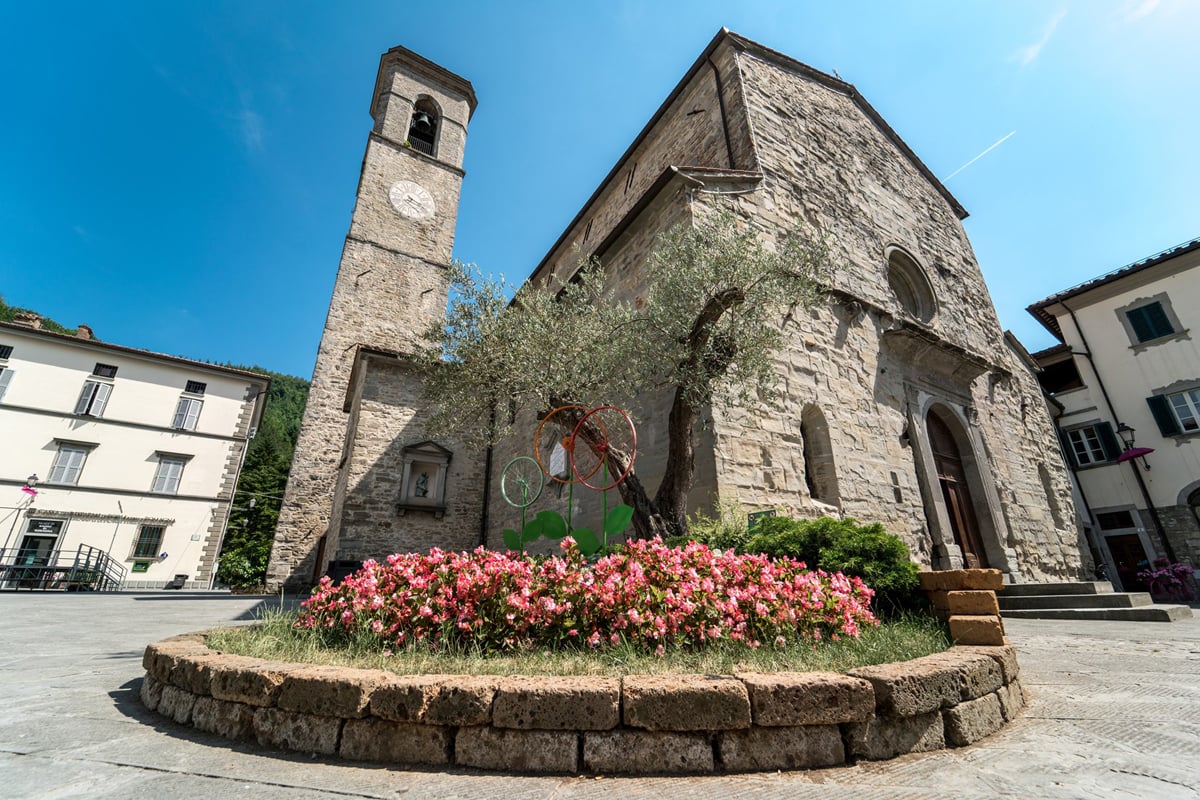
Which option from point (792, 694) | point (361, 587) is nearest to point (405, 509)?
point (361, 587)

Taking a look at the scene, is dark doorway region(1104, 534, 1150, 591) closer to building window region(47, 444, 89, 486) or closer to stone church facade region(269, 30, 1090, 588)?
stone church facade region(269, 30, 1090, 588)

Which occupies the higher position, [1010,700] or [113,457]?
[113,457]

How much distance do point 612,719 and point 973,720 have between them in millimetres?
1758

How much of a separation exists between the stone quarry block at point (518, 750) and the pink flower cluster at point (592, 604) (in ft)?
2.93

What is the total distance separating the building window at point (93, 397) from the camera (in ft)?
67.7

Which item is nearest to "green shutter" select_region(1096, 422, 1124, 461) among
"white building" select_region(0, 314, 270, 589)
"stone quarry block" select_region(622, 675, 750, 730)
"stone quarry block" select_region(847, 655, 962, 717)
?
"stone quarry block" select_region(847, 655, 962, 717)

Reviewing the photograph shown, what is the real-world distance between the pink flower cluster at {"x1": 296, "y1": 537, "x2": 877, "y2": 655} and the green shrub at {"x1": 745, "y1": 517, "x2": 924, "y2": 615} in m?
0.72

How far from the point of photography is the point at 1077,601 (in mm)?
7094

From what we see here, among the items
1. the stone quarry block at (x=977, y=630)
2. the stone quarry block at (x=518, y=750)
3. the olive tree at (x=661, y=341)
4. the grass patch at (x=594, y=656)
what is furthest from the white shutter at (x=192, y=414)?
the stone quarry block at (x=977, y=630)

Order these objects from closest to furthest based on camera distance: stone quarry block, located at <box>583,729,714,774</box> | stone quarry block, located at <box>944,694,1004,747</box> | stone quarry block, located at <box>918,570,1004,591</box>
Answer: stone quarry block, located at <box>583,729,714,774</box> → stone quarry block, located at <box>944,694,1004,747</box> → stone quarry block, located at <box>918,570,1004,591</box>

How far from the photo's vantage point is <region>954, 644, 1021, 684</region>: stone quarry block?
8.46ft

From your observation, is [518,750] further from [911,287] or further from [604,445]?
[911,287]

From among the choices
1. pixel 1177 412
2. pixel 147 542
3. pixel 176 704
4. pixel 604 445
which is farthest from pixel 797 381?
pixel 147 542

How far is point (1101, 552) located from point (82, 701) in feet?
68.3
